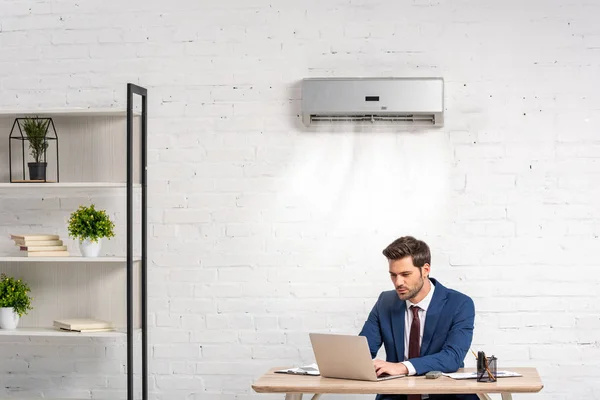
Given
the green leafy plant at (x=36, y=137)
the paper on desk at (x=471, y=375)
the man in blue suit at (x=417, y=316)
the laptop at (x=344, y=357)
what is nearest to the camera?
the laptop at (x=344, y=357)

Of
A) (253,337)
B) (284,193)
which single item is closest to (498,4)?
(284,193)

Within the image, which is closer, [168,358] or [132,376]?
[132,376]

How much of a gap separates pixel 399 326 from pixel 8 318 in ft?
6.70

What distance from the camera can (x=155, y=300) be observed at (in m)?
4.83

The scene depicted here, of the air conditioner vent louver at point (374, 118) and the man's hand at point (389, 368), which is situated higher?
the air conditioner vent louver at point (374, 118)

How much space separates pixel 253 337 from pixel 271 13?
1.73 meters

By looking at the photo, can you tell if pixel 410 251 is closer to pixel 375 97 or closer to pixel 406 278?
pixel 406 278

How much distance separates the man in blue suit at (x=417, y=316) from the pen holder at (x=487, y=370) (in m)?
0.25

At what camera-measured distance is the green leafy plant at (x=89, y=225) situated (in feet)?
14.9

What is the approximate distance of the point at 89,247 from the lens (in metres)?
4.55

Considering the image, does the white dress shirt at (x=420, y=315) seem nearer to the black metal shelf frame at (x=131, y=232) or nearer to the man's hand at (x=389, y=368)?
the man's hand at (x=389, y=368)

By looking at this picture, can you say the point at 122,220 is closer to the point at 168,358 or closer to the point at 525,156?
the point at 168,358

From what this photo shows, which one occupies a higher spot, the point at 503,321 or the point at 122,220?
the point at 122,220

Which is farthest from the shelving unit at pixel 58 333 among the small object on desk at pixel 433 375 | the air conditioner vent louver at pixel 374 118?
the small object on desk at pixel 433 375
